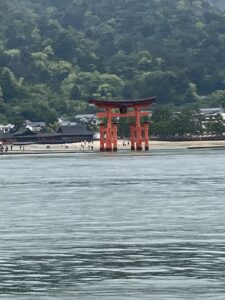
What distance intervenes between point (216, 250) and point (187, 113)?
129 meters

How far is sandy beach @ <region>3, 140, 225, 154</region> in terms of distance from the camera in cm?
13200

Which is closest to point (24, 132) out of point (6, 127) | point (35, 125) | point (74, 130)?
point (74, 130)

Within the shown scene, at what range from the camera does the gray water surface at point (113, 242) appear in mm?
24172

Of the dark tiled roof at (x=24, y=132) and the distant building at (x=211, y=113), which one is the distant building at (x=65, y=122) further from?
the distant building at (x=211, y=113)

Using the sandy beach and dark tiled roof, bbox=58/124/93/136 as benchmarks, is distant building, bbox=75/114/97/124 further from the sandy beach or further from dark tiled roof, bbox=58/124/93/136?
the sandy beach

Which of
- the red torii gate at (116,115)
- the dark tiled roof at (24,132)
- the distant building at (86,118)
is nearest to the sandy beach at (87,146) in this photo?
the red torii gate at (116,115)

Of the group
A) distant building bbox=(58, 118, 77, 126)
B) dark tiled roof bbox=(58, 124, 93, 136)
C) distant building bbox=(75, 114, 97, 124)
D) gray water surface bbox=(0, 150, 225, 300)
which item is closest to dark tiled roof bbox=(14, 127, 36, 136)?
dark tiled roof bbox=(58, 124, 93, 136)

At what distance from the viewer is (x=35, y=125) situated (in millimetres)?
168750

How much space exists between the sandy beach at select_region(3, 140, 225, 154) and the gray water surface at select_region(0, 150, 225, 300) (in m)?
76.8

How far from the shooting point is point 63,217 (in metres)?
38.2

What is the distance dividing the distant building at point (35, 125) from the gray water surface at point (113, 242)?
109627mm

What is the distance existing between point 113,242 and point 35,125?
13831 centimetres

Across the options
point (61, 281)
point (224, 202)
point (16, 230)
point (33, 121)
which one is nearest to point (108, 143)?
point (33, 121)

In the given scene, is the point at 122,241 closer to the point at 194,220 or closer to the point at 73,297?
the point at 194,220
